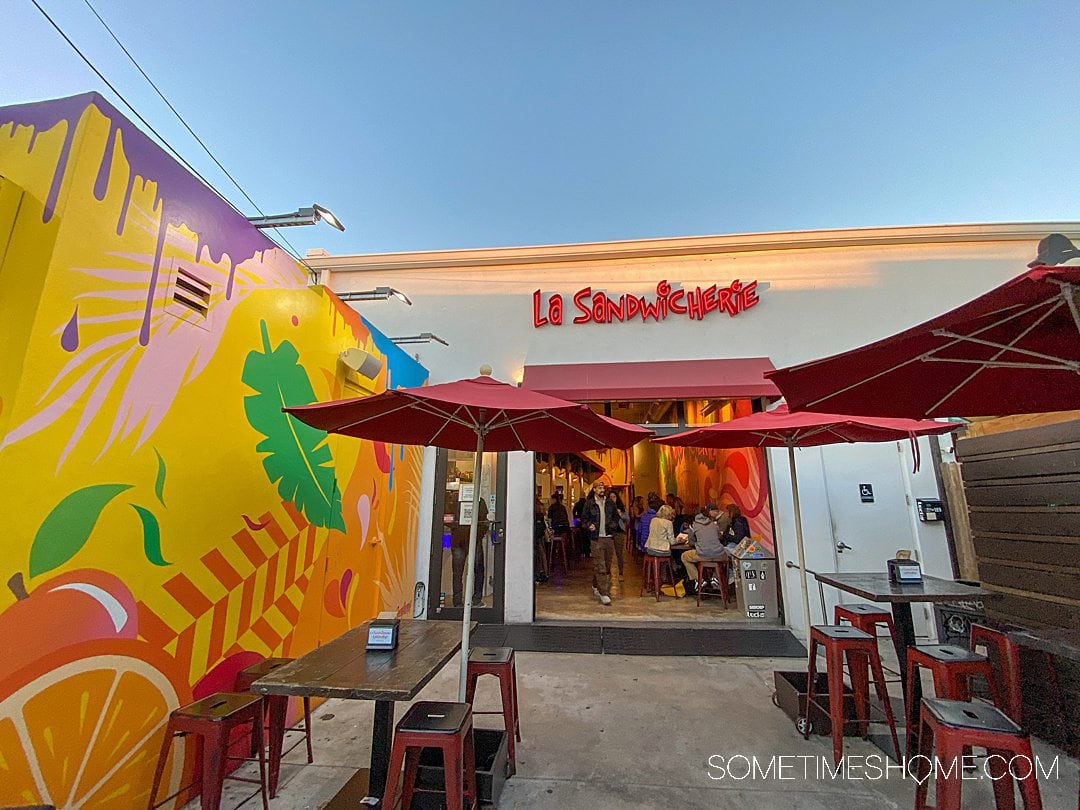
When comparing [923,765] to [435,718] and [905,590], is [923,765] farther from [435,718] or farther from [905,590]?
[435,718]

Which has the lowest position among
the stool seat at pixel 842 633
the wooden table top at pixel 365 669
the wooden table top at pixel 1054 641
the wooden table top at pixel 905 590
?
the stool seat at pixel 842 633

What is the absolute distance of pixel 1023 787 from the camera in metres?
1.81

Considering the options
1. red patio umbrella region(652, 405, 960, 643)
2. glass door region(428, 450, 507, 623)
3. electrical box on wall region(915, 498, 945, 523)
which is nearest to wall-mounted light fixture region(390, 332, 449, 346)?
glass door region(428, 450, 507, 623)

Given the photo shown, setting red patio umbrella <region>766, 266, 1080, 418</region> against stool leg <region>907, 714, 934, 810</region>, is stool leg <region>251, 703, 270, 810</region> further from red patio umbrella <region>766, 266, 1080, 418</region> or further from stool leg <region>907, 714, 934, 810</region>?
stool leg <region>907, 714, 934, 810</region>

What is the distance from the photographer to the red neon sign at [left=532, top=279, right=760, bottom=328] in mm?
6465

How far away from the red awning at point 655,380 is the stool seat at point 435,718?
3.85m

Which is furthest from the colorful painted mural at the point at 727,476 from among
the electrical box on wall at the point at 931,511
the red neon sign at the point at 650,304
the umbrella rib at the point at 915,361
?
the umbrella rib at the point at 915,361

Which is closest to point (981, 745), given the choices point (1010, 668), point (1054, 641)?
point (1054, 641)

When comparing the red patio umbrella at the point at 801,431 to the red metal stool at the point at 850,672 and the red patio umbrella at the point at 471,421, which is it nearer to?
the red metal stool at the point at 850,672

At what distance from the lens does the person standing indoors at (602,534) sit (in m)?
6.88

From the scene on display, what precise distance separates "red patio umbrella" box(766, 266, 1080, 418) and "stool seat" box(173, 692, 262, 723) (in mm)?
3136

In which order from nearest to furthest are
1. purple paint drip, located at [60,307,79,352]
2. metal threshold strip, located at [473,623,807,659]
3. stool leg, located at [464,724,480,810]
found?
purple paint drip, located at [60,307,79,352], stool leg, located at [464,724,480,810], metal threshold strip, located at [473,623,807,659]

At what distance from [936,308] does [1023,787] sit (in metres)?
6.39

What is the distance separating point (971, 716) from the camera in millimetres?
1994
